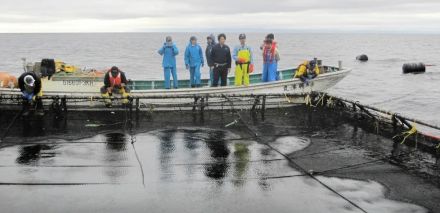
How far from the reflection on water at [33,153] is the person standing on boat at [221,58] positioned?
608 cm

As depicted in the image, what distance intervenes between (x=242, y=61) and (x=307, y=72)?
2.20 meters

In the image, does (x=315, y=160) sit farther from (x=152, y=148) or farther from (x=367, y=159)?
(x=152, y=148)

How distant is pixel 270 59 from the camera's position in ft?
49.2

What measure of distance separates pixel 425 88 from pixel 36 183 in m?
35.5

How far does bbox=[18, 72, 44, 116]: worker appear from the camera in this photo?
12.4 meters

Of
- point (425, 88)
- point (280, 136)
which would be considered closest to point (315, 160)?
point (280, 136)

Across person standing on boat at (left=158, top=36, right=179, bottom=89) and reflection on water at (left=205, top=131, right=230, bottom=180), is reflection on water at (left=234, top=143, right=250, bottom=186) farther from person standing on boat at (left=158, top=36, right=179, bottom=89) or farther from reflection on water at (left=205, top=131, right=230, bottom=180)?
person standing on boat at (left=158, top=36, right=179, bottom=89)

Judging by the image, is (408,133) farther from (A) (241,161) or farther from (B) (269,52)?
(B) (269,52)

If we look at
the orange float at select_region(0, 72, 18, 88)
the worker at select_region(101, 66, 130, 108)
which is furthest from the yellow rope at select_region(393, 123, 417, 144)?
the orange float at select_region(0, 72, 18, 88)

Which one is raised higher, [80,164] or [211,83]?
[211,83]

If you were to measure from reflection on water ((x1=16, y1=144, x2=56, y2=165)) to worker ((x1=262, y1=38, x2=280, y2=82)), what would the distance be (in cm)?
743

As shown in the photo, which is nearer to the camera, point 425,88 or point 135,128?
point 135,128

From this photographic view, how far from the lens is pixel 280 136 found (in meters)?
10.8

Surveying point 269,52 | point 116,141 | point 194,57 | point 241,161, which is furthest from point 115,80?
point 241,161
